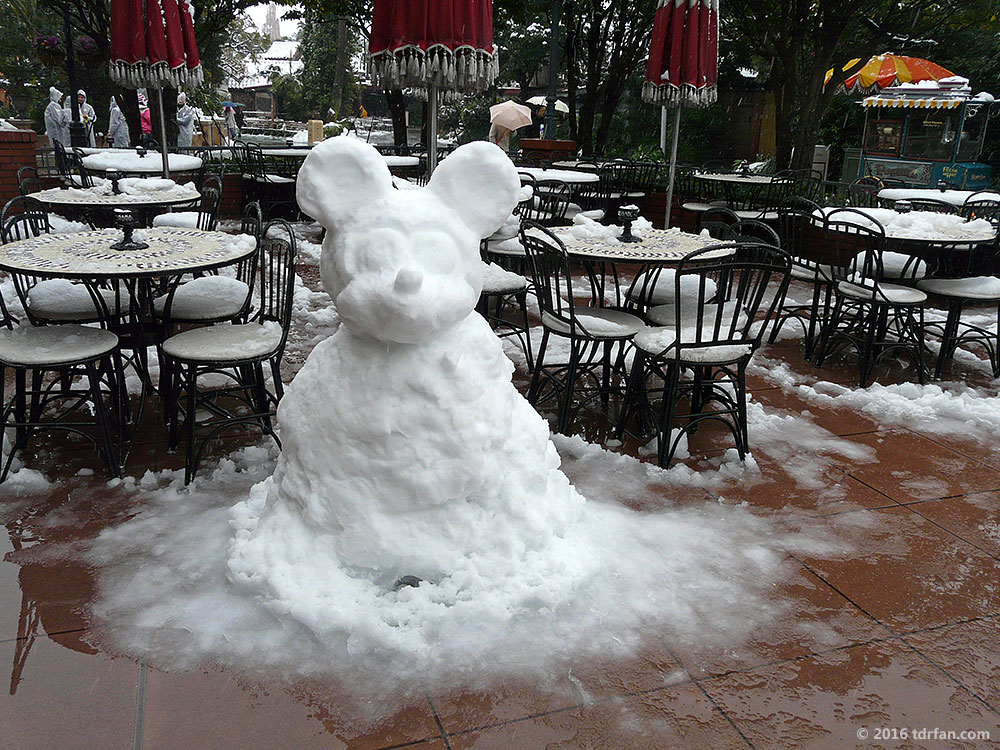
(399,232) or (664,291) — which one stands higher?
(399,232)

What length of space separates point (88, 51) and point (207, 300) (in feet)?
39.7

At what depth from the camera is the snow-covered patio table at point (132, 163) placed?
7688 millimetres

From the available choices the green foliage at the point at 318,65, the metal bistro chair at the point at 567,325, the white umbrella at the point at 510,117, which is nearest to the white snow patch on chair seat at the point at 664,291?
the metal bistro chair at the point at 567,325

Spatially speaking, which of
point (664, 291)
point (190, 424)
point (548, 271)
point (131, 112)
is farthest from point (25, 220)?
point (131, 112)

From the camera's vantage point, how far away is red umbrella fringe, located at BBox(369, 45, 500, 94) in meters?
4.13

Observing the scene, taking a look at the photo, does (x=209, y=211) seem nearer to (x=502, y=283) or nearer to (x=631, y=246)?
(x=502, y=283)

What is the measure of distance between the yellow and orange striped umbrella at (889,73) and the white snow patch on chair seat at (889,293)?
1057cm

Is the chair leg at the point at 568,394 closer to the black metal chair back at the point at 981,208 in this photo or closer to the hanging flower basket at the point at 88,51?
the black metal chair back at the point at 981,208

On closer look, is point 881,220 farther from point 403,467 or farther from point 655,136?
point 655,136

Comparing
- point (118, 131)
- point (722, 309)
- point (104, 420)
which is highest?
point (118, 131)

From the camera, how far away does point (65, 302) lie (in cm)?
435

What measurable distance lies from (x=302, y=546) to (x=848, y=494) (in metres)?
2.69

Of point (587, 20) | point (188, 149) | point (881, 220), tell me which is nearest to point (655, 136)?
point (587, 20)

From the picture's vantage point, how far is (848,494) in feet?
12.4
